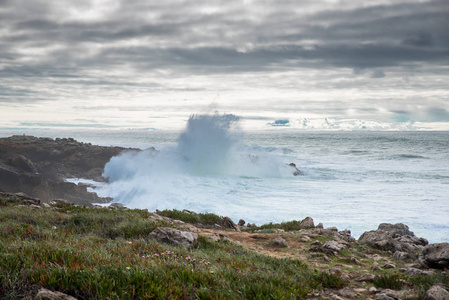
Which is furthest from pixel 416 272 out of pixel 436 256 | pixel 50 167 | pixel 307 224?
pixel 50 167

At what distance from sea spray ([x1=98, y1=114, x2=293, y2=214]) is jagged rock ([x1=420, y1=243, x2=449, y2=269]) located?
14185mm

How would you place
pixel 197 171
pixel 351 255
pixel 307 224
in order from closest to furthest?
pixel 351 255, pixel 307 224, pixel 197 171

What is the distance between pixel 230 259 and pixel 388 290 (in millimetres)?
2657

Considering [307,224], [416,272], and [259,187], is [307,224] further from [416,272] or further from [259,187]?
[259,187]

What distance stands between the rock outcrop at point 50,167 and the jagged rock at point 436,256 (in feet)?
65.9

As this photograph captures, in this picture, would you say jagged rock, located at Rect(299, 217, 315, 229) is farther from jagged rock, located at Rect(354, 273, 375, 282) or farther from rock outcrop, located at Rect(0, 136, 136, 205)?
rock outcrop, located at Rect(0, 136, 136, 205)

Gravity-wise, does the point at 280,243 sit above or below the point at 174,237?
below

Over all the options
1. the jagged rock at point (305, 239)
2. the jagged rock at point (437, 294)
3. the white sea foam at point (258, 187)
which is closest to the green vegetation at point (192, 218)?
the jagged rock at point (305, 239)

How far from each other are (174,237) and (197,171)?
2926cm

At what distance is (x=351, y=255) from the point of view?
8383 mm

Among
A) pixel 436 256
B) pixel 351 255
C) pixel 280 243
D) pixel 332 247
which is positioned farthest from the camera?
pixel 280 243

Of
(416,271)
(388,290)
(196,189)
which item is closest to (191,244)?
(388,290)

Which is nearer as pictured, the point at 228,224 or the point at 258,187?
the point at 228,224

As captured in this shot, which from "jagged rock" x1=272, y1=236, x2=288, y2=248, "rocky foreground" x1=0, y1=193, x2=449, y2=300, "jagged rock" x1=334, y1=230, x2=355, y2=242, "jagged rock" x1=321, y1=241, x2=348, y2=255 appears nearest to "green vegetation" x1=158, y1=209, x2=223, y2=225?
"rocky foreground" x1=0, y1=193, x2=449, y2=300
